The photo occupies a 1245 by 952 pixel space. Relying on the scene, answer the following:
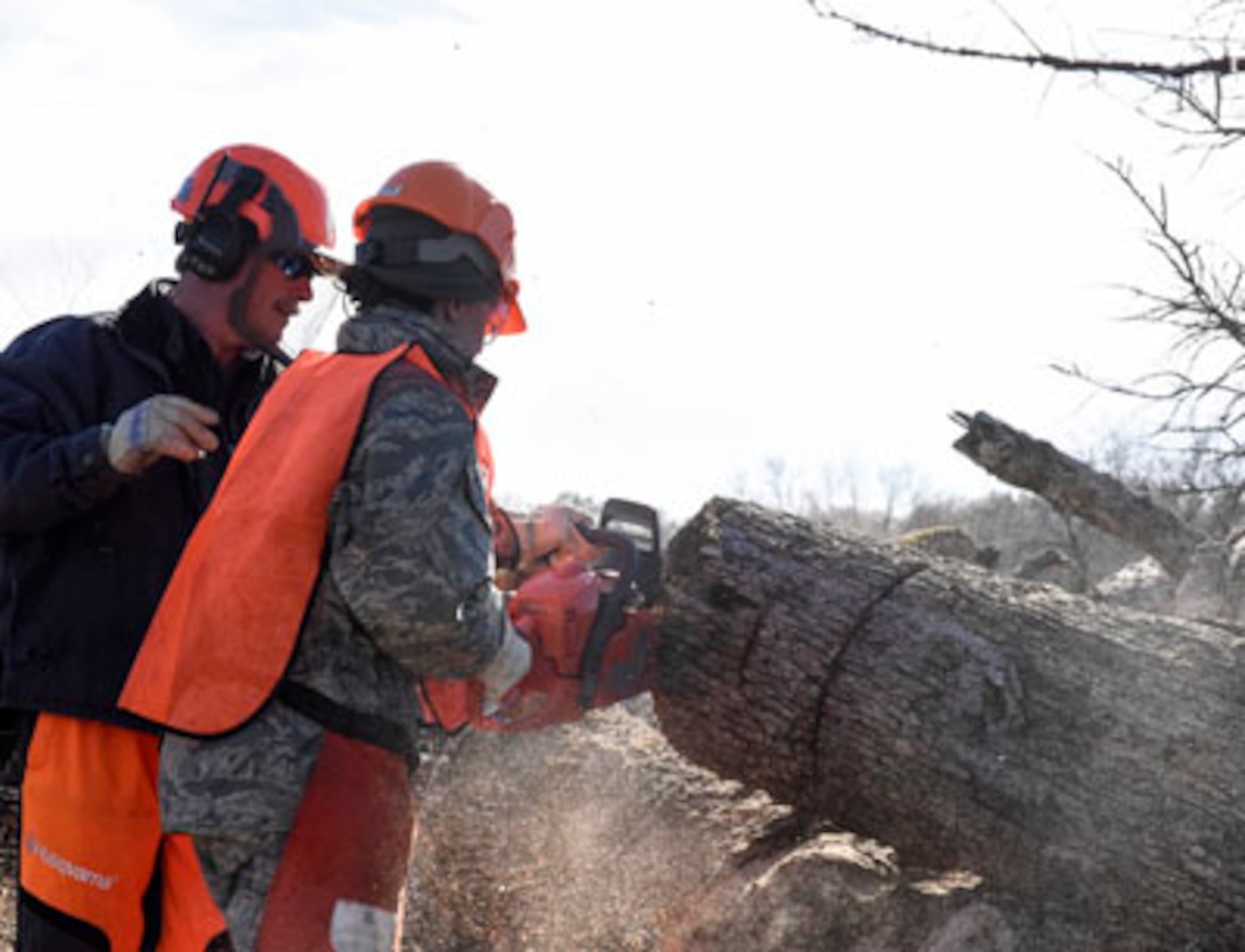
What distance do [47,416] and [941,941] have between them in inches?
117

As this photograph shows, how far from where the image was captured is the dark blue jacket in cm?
271

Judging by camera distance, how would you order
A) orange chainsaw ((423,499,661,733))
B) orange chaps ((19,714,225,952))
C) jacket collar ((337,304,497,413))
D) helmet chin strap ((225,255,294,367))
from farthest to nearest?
helmet chin strap ((225,255,294,367)) → orange chainsaw ((423,499,661,733)) → orange chaps ((19,714,225,952)) → jacket collar ((337,304,497,413))

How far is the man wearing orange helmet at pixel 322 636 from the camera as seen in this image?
2264 millimetres

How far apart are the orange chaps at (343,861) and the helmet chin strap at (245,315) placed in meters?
1.30

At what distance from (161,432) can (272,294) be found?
2.52 ft

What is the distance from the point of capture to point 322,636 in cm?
237

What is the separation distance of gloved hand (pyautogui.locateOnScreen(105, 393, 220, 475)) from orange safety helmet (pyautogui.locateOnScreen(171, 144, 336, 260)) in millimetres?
754

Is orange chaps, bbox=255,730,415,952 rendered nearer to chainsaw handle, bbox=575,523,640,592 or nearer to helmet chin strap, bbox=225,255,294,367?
chainsaw handle, bbox=575,523,640,592

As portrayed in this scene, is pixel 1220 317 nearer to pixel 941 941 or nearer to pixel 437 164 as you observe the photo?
pixel 941 941

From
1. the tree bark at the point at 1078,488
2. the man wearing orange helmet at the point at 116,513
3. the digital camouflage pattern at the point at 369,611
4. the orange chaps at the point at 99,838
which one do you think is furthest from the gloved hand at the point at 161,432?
the tree bark at the point at 1078,488

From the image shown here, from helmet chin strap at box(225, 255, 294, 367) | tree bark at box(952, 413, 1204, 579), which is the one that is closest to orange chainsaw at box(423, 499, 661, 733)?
helmet chin strap at box(225, 255, 294, 367)

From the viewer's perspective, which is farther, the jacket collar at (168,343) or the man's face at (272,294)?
the man's face at (272,294)

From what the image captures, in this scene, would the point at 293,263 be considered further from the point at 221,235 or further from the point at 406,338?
the point at 406,338

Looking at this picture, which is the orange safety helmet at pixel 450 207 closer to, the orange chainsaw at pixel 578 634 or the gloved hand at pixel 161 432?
the gloved hand at pixel 161 432
